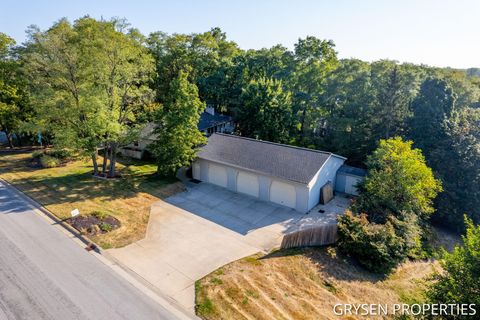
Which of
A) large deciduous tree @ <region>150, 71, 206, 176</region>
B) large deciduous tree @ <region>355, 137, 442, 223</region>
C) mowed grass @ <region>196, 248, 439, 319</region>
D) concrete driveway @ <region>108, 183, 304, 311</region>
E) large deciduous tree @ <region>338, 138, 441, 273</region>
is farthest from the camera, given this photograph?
large deciduous tree @ <region>150, 71, 206, 176</region>

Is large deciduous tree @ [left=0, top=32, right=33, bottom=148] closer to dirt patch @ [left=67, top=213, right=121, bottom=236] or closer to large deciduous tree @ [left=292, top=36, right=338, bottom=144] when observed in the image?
dirt patch @ [left=67, top=213, right=121, bottom=236]

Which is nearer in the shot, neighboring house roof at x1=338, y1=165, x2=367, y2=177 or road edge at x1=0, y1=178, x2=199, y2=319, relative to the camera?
road edge at x1=0, y1=178, x2=199, y2=319

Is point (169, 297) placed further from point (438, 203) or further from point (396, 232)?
point (438, 203)

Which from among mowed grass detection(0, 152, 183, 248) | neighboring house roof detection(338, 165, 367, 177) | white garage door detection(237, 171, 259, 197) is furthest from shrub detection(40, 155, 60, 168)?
neighboring house roof detection(338, 165, 367, 177)

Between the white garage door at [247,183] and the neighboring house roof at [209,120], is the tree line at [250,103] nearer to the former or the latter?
the neighboring house roof at [209,120]

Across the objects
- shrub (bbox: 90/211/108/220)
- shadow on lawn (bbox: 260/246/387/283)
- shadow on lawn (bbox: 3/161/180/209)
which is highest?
shadow on lawn (bbox: 3/161/180/209)

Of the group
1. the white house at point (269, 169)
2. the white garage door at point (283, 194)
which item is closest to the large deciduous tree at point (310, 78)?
the white house at point (269, 169)

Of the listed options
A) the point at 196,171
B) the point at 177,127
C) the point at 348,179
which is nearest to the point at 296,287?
the point at 348,179
